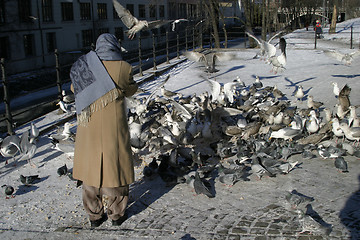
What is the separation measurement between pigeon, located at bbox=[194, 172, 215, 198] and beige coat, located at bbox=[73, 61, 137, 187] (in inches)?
40.7

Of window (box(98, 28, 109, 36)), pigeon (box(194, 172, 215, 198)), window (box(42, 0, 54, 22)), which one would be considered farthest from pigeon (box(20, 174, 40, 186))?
window (box(98, 28, 109, 36))

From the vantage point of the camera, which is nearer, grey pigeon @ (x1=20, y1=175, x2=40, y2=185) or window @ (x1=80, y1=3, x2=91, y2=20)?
grey pigeon @ (x1=20, y1=175, x2=40, y2=185)

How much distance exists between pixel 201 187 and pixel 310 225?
1451 mm

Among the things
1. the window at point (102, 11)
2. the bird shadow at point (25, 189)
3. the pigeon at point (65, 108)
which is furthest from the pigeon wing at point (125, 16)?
the window at point (102, 11)

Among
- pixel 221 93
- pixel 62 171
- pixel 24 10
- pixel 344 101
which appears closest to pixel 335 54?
pixel 344 101

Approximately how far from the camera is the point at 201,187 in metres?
5.16

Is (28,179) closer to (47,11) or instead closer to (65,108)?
(65,108)

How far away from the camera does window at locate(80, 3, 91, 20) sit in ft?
99.6

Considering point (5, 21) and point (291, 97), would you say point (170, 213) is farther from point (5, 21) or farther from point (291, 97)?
point (5, 21)

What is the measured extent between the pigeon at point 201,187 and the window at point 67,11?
1007 inches

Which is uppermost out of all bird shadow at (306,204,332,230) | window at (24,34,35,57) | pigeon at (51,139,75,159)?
window at (24,34,35,57)

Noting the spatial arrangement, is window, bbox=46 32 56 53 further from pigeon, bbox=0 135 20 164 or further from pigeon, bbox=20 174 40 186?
pigeon, bbox=20 174 40 186

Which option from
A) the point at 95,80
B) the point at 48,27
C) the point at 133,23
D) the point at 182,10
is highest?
the point at 182,10

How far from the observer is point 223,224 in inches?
178
